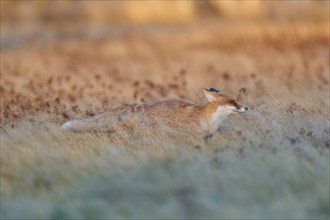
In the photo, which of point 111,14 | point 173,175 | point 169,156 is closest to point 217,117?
point 169,156

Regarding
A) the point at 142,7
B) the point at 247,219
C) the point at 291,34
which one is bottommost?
the point at 142,7

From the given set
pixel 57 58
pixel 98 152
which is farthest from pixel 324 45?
pixel 98 152

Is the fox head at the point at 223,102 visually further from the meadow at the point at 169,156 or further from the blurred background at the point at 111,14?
the blurred background at the point at 111,14

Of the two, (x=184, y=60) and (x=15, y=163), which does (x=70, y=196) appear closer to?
(x=15, y=163)

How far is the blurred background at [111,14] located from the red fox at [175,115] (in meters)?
17.5

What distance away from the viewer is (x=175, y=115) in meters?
9.93

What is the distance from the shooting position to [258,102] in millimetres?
11891

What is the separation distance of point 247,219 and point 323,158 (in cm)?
146

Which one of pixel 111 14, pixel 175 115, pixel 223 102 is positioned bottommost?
pixel 111 14

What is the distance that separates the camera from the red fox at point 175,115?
9.56 meters

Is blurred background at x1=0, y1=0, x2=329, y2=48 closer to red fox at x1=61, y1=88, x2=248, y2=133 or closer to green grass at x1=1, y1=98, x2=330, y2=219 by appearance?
red fox at x1=61, y1=88, x2=248, y2=133

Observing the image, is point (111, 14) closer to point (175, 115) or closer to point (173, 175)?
point (175, 115)

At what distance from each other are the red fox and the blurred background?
57.3 ft

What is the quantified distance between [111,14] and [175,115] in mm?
31129
